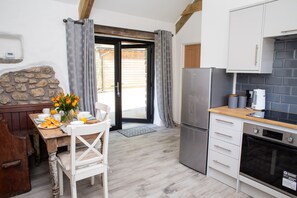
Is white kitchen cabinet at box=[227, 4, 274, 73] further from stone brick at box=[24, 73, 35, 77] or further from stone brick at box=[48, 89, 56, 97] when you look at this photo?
stone brick at box=[24, 73, 35, 77]

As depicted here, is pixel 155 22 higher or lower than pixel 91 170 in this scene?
higher

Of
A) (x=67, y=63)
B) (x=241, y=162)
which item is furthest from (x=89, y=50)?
(x=241, y=162)

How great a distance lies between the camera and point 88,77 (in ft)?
12.7

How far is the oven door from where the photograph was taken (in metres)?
1.97

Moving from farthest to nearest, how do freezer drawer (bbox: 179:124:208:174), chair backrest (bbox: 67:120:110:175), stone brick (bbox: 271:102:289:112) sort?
1. freezer drawer (bbox: 179:124:208:174)
2. stone brick (bbox: 271:102:289:112)
3. chair backrest (bbox: 67:120:110:175)

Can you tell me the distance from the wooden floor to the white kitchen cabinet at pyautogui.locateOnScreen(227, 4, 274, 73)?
1.60 metres

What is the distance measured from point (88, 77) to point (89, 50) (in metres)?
0.52

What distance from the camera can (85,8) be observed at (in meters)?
3.51

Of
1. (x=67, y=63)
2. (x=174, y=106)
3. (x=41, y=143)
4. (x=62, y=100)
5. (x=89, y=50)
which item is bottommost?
(x=41, y=143)

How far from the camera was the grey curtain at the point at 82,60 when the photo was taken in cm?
361

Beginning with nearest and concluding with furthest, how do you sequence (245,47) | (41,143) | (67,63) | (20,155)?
1. (20,155)
2. (245,47)
3. (41,143)
4. (67,63)

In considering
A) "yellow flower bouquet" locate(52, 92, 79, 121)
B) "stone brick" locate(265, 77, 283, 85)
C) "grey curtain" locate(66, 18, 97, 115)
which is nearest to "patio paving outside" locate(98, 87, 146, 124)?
"grey curtain" locate(66, 18, 97, 115)

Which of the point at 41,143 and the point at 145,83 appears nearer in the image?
the point at 41,143

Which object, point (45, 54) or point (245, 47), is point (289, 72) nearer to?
point (245, 47)
